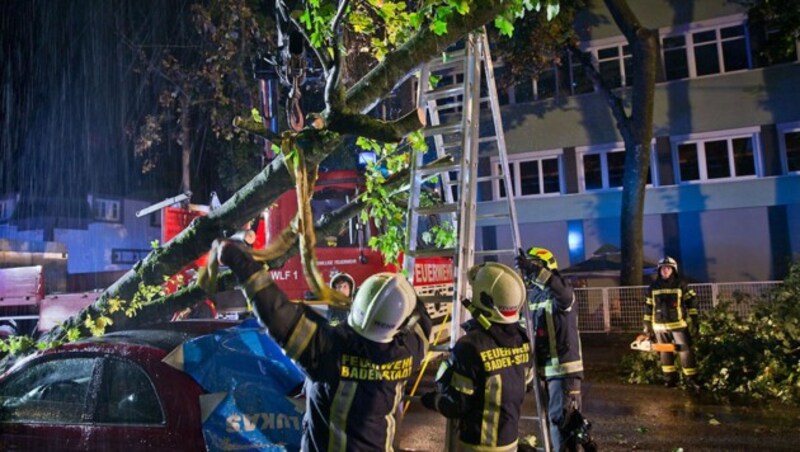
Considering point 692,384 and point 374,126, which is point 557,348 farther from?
point 692,384

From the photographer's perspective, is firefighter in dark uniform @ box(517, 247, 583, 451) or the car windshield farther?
firefighter in dark uniform @ box(517, 247, 583, 451)

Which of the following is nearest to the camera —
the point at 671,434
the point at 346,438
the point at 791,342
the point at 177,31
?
the point at 346,438

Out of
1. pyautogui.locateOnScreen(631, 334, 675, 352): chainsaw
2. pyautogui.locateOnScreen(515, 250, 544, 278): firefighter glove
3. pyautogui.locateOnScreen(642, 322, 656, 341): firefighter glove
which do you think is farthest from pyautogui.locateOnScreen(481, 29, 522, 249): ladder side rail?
pyautogui.locateOnScreen(642, 322, 656, 341): firefighter glove

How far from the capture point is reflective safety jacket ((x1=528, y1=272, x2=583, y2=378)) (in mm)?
4891

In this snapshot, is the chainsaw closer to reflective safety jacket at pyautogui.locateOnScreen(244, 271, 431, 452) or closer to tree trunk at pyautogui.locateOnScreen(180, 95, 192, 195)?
reflective safety jacket at pyautogui.locateOnScreen(244, 271, 431, 452)

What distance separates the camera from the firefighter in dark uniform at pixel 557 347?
4773 mm

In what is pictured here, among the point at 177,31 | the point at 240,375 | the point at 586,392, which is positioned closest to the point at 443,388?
the point at 240,375

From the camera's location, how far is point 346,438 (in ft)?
9.13

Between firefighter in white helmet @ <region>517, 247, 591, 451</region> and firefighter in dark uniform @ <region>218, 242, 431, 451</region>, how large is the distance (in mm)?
2057

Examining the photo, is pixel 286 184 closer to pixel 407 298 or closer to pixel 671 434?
pixel 407 298

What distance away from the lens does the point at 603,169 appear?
18516 mm

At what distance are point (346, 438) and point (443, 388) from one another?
0.74 m

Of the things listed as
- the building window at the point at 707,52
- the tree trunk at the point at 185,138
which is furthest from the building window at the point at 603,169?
the tree trunk at the point at 185,138

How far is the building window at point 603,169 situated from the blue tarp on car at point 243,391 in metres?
16.3
